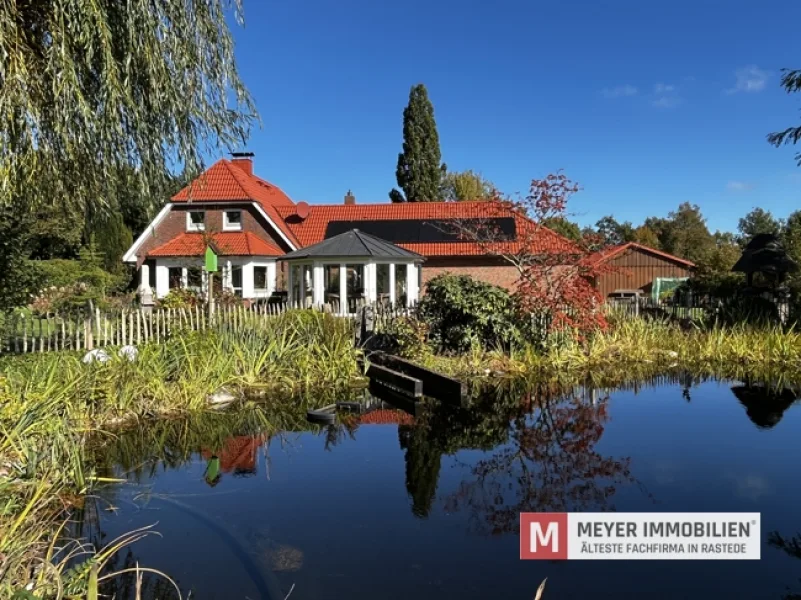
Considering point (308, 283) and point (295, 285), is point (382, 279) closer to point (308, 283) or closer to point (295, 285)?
point (308, 283)

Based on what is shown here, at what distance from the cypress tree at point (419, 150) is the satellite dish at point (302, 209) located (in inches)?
365

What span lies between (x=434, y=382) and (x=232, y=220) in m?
16.9

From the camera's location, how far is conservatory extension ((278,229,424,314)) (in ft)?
61.4

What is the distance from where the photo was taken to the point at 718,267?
29.0 meters

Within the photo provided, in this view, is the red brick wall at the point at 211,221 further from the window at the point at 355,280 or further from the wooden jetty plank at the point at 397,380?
the wooden jetty plank at the point at 397,380

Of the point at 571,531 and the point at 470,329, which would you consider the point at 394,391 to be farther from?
the point at 571,531

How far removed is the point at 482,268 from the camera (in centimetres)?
2461

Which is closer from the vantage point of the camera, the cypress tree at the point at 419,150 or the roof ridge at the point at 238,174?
the roof ridge at the point at 238,174

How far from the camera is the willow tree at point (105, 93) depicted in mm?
5539

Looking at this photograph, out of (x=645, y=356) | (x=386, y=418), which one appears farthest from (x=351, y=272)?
(x=386, y=418)

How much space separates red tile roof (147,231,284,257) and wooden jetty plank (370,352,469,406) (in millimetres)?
12315

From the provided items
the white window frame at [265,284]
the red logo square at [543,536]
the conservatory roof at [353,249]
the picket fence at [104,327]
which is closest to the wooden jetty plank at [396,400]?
the picket fence at [104,327]

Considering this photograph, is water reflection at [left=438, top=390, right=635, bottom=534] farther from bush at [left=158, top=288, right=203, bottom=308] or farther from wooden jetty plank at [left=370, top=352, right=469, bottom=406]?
bush at [left=158, top=288, right=203, bottom=308]

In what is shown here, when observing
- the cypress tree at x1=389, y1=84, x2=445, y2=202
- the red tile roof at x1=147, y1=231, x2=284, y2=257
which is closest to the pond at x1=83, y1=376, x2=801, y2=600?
the red tile roof at x1=147, y1=231, x2=284, y2=257
